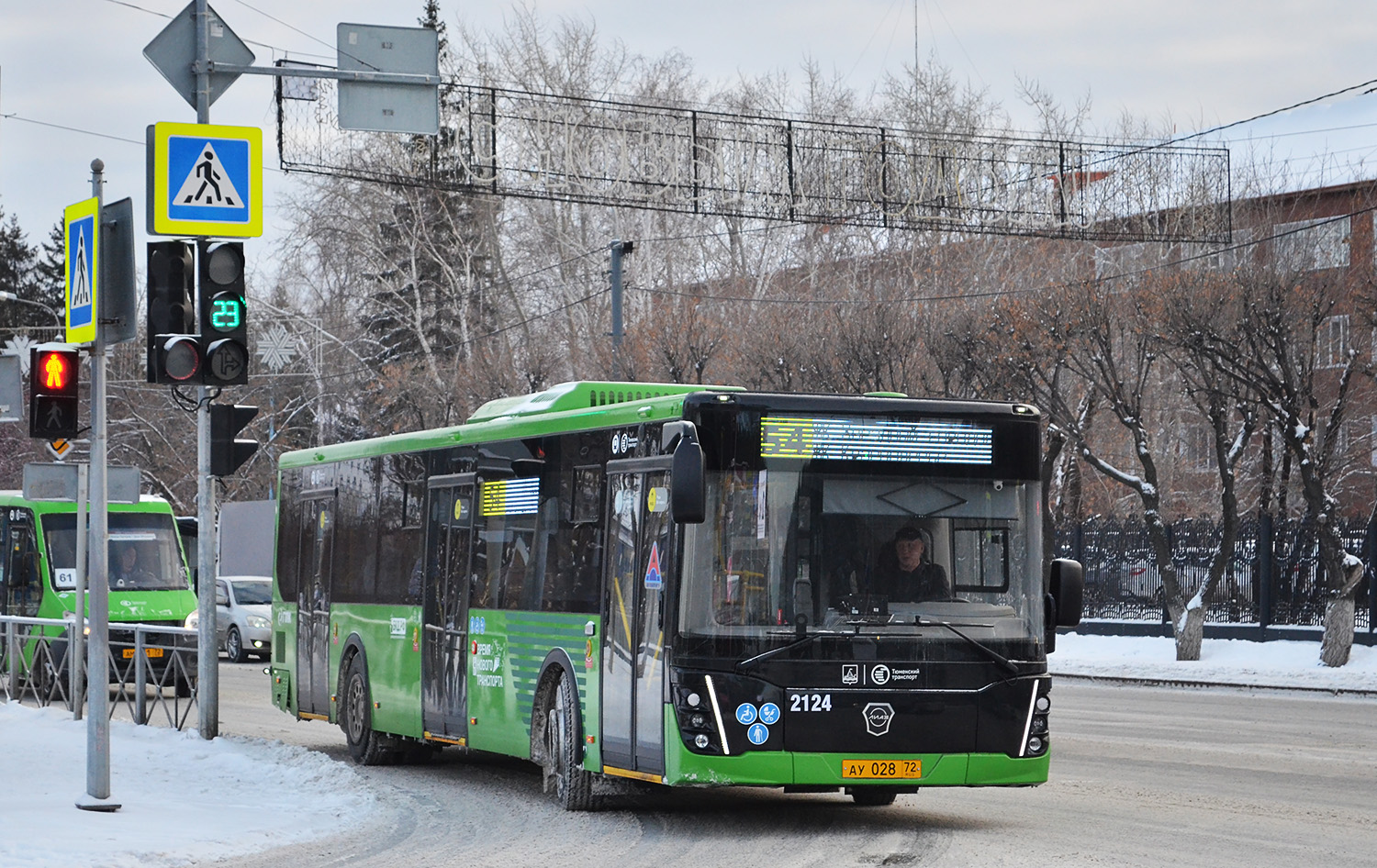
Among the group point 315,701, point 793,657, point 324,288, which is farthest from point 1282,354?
point 324,288

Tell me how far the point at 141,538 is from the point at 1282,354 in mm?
17456

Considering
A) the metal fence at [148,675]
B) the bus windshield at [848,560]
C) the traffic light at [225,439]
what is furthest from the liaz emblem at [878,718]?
the metal fence at [148,675]

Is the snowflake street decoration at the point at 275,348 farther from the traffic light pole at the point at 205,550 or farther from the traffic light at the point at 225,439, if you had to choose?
the traffic light at the point at 225,439

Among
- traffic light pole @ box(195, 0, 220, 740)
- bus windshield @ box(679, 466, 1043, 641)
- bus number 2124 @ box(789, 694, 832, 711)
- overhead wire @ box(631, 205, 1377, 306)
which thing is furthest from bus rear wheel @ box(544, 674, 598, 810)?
overhead wire @ box(631, 205, 1377, 306)

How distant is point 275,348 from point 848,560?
44094mm

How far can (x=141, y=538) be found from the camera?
26.5m

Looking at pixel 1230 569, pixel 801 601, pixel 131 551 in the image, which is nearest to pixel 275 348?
pixel 131 551

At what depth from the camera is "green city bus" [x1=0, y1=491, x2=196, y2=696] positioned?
25.6m

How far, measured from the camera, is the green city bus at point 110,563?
25578 mm

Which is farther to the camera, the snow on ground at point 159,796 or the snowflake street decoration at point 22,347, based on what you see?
the snowflake street decoration at point 22,347

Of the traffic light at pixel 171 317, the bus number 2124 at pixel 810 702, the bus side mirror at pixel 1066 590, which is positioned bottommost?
the bus number 2124 at pixel 810 702

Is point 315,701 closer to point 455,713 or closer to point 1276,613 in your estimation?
point 455,713

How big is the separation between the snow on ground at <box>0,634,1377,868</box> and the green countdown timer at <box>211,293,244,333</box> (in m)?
3.36

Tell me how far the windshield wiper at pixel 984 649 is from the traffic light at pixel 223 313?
5636 mm
